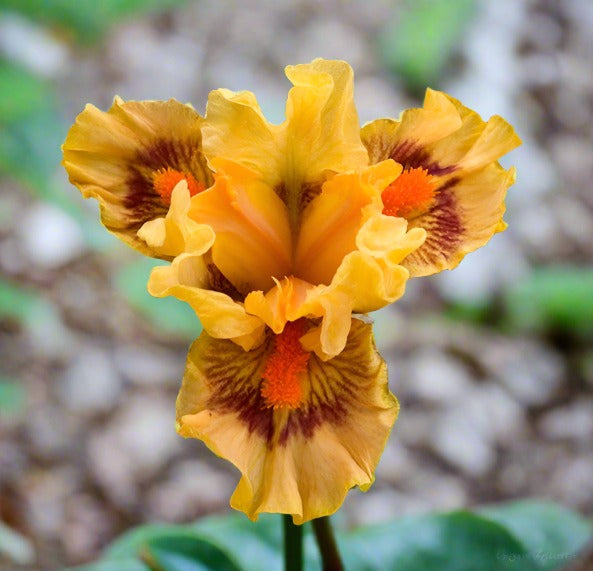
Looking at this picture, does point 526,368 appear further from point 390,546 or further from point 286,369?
point 286,369

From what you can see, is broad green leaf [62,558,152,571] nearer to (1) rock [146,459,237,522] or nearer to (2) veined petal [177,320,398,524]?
(2) veined petal [177,320,398,524]

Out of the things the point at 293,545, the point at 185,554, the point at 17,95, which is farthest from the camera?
the point at 17,95

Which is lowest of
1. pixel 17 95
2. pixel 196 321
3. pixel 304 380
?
pixel 304 380

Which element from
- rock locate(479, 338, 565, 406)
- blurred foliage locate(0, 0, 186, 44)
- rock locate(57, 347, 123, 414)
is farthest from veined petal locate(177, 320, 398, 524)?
blurred foliage locate(0, 0, 186, 44)

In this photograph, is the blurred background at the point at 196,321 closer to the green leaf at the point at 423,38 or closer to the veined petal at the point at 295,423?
the green leaf at the point at 423,38

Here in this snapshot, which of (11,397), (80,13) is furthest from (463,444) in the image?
(80,13)

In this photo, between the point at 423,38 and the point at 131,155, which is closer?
the point at 131,155

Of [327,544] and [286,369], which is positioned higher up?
[286,369]

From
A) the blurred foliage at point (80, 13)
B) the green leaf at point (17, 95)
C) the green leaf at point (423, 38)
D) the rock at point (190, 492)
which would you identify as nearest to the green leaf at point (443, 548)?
the rock at point (190, 492)
